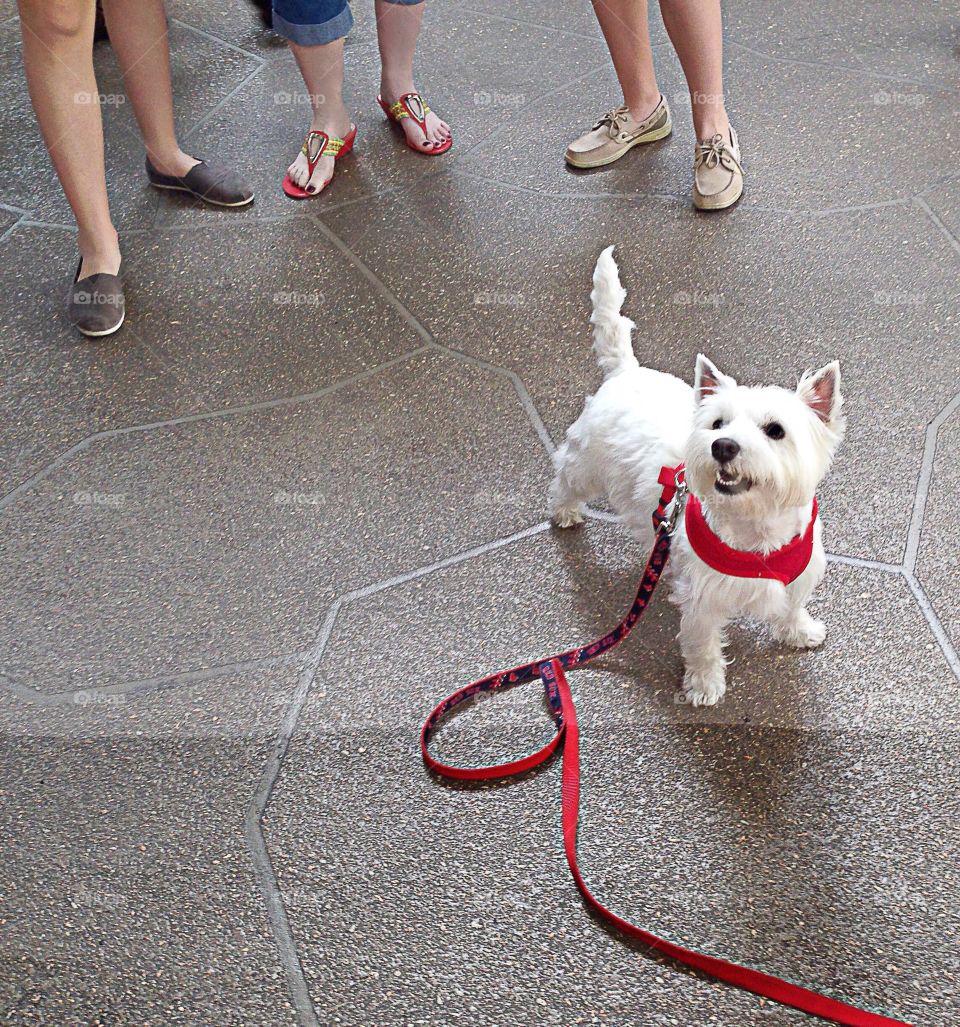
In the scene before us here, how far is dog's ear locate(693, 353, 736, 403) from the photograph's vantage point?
1726 mm

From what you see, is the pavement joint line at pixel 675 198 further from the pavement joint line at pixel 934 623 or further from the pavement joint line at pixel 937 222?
the pavement joint line at pixel 934 623

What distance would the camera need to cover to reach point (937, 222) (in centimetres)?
317

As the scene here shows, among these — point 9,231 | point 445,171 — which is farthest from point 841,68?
point 9,231

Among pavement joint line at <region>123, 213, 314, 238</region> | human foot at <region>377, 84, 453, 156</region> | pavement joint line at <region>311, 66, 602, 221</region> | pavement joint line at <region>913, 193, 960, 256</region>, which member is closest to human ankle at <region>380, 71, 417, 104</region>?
human foot at <region>377, 84, 453, 156</region>

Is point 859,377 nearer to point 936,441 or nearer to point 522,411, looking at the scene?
point 936,441

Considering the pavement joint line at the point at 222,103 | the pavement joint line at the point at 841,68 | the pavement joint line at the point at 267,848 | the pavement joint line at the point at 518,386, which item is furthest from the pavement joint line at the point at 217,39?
the pavement joint line at the point at 267,848

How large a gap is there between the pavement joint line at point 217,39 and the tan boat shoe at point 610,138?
161 cm

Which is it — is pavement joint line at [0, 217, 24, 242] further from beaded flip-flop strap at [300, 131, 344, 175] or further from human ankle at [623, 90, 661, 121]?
human ankle at [623, 90, 661, 121]

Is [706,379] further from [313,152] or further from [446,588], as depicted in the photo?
[313,152]

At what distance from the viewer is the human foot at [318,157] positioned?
3482 mm

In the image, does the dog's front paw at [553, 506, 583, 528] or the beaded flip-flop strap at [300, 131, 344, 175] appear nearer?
the dog's front paw at [553, 506, 583, 528]

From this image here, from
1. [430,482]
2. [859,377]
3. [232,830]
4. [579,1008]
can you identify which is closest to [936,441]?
[859,377]

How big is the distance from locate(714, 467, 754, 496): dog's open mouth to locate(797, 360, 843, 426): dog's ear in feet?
0.57

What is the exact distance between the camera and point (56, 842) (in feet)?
6.20
